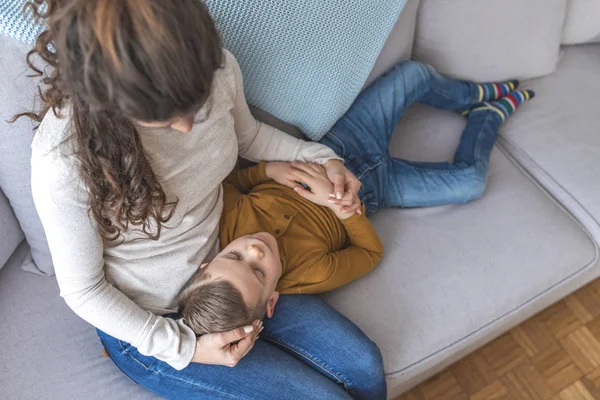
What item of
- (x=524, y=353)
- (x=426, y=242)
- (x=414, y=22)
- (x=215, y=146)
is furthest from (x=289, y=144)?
(x=524, y=353)

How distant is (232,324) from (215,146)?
1.14 ft

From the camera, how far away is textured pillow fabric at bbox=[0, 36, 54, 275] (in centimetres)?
87

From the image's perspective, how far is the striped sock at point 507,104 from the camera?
1.50 m

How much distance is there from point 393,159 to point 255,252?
543 millimetres

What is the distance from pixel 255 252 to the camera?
39.7 inches

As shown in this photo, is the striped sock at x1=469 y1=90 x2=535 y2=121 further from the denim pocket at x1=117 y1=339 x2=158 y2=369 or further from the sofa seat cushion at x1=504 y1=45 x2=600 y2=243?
the denim pocket at x1=117 y1=339 x2=158 y2=369

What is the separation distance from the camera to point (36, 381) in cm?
102

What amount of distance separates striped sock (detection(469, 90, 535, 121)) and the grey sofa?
38mm

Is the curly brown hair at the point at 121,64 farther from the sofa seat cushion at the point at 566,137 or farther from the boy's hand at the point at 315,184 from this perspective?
the sofa seat cushion at the point at 566,137

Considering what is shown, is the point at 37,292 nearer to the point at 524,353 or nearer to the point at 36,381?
the point at 36,381

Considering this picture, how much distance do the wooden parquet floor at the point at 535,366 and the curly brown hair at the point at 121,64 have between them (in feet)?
3.81

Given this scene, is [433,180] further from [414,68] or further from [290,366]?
[290,366]

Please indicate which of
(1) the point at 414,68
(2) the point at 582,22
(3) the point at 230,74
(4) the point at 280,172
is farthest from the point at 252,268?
(2) the point at 582,22

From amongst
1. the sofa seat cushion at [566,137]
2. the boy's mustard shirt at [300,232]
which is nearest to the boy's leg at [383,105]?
the boy's mustard shirt at [300,232]
